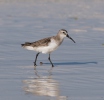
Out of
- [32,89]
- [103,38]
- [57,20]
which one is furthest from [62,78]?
[57,20]

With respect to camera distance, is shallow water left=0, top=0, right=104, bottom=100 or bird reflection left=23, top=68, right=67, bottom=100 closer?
bird reflection left=23, top=68, right=67, bottom=100

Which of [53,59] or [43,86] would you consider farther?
[53,59]

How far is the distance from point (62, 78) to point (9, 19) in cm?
1359

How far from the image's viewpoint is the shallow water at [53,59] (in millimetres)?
9125

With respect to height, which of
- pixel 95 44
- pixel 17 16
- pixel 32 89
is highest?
pixel 17 16

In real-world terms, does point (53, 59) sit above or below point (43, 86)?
above

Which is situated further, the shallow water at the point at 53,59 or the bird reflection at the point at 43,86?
the shallow water at the point at 53,59

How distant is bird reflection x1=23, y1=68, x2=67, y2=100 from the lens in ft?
29.2

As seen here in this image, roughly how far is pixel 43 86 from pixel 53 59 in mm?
3871

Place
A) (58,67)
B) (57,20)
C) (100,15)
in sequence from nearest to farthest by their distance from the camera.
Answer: (58,67) < (57,20) < (100,15)

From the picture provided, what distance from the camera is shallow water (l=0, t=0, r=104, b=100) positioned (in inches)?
359

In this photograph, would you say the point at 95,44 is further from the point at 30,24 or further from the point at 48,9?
the point at 48,9

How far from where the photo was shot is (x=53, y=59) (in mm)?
13469

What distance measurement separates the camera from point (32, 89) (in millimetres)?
9305
